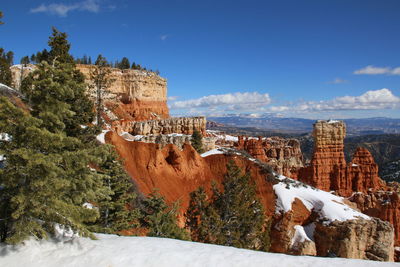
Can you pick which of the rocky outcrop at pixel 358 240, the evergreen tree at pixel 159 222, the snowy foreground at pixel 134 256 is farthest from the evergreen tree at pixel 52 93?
the rocky outcrop at pixel 358 240

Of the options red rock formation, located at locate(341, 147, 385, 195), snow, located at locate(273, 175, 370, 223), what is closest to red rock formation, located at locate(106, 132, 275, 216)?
snow, located at locate(273, 175, 370, 223)

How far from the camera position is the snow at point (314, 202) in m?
27.5

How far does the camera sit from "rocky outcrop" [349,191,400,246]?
38562 mm

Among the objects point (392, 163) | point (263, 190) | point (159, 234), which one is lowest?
point (392, 163)

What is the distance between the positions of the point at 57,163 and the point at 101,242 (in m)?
3.52

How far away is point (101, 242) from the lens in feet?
35.6

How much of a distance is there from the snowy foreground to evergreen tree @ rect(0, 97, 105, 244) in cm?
64

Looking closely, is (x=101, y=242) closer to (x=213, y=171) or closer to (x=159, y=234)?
(x=159, y=234)

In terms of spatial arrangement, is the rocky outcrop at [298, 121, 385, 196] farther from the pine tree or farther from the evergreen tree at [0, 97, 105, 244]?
the evergreen tree at [0, 97, 105, 244]

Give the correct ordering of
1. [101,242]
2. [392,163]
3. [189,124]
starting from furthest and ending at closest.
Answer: [392,163]
[189,124]
[101,242]

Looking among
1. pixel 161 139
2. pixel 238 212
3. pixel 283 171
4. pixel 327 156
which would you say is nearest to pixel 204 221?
pixel 238 212

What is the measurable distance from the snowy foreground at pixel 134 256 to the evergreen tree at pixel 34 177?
2.11 feet

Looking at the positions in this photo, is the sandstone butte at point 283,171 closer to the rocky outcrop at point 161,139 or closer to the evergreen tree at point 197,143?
the rocky outcrop at point 161,139

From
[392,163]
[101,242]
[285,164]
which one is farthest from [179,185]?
[392,163]
